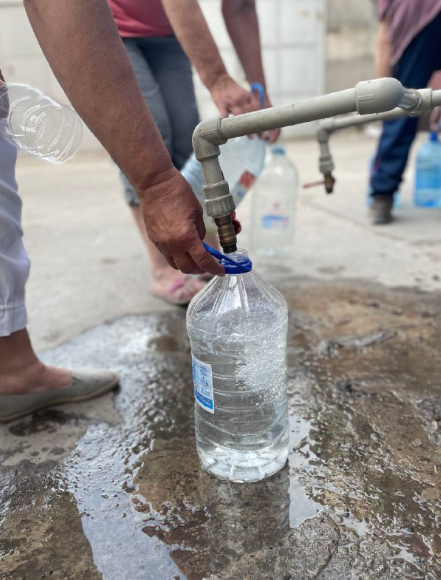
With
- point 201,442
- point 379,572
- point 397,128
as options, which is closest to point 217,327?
point 201,442

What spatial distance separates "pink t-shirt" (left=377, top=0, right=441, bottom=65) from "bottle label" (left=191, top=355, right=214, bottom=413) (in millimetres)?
2720

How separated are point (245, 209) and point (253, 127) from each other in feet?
10.1

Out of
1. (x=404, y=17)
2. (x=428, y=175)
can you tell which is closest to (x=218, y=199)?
(x=404, y=17)

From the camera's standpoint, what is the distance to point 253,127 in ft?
3.62

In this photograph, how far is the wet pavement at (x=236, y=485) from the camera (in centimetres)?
117

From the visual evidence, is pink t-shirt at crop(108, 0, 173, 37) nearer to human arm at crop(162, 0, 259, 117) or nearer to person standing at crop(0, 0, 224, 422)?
human arm at crop(162, 0, 259, 117)

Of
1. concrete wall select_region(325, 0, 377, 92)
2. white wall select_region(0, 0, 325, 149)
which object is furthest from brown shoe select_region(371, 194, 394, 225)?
concrete wall select_region(325, 0, 377, 92)

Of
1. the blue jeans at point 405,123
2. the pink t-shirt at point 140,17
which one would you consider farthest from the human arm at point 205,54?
the blue jeans at point 405,123

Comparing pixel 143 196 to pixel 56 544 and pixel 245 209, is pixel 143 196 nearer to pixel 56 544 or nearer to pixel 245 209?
pixel 56 544

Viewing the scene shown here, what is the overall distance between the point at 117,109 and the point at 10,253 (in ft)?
2.10

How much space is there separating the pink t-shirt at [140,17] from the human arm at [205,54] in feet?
1.47

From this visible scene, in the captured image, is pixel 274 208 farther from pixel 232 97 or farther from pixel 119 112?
pixel 119 112

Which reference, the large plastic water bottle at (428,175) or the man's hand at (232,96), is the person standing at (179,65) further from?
the large plastic water bottle at (428,175)

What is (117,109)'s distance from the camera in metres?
1.12
